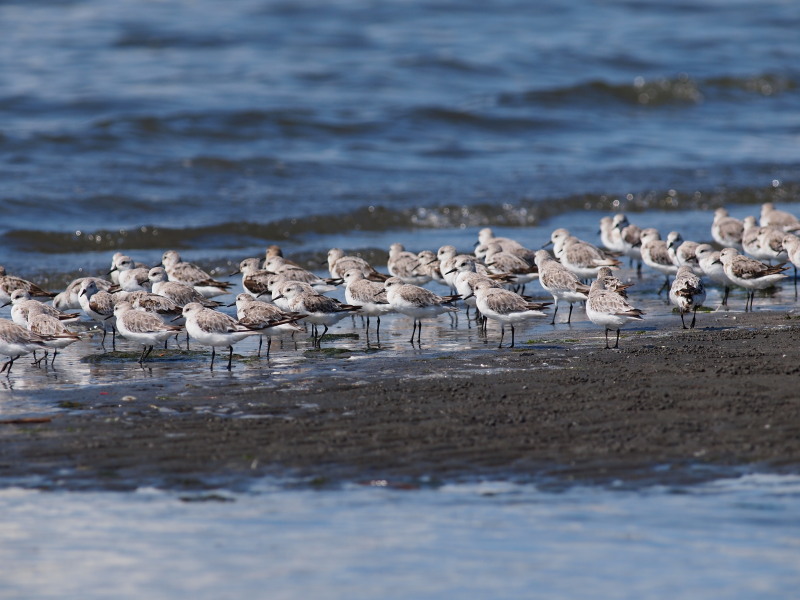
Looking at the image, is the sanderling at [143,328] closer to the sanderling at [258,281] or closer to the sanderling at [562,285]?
the sanderling at [258,281]

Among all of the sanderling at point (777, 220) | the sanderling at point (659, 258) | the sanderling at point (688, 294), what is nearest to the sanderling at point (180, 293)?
the sanderling at point (688, 294)

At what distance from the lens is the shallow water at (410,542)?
215 inches

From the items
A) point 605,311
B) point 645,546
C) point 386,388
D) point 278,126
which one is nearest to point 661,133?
point 278,126

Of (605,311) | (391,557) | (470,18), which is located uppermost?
(470,18)

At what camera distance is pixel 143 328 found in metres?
10.4

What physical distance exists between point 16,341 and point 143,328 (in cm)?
115

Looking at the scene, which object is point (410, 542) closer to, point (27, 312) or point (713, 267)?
point (27, 312)

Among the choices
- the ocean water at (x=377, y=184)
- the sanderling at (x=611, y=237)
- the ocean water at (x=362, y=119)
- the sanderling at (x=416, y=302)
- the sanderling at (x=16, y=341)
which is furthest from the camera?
the ocean water at (x=362, y=119)

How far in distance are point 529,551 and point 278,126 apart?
69.6 feet

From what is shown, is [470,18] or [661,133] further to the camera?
[470,18]

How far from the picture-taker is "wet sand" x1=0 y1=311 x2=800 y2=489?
690cm

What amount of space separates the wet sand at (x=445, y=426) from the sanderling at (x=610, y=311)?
2.60 ft

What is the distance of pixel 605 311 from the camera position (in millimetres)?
10453

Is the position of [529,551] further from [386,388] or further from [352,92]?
[352,92]
